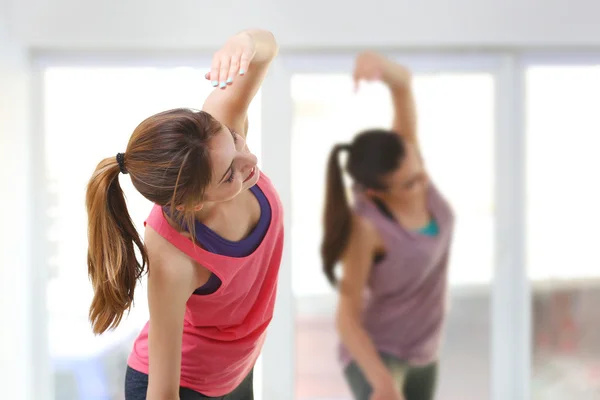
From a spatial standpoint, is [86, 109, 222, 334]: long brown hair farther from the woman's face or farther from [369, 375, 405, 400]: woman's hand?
[369, 375, 405, 400]: woman's hand

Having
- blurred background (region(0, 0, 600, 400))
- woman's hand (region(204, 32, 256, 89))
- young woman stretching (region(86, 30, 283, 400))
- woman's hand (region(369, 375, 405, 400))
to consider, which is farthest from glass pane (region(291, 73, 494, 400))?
woman's hand (region(204, 32, 256, 89))

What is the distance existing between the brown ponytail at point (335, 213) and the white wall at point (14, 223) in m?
0.97

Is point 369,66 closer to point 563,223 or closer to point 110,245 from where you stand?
point 563,223

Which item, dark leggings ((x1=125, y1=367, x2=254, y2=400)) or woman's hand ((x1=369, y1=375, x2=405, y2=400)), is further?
woman's hand ((x1=369, y1=375, x2=405, y2=400))

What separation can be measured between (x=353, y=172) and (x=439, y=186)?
0.95 feet

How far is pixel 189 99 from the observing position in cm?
229

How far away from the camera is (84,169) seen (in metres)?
2.33

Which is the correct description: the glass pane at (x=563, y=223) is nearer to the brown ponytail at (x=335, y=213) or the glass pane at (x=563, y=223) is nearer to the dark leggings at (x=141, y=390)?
the brown ponytail at (x=335, y=213)

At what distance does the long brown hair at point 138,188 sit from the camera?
3.76ft

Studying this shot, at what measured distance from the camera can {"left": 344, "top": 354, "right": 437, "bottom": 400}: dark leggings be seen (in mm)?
2338

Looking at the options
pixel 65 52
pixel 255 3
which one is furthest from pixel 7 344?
pixel 255 3

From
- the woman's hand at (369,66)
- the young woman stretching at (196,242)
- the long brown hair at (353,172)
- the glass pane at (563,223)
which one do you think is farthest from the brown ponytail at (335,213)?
the young woman stretching at (196,242)

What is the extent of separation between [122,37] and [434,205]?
1124 millimetres

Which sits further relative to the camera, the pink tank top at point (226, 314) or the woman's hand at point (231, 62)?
the pink tank top at point (226, 314)
